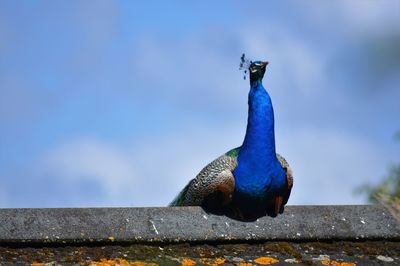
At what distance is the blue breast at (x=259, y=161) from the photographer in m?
7.28

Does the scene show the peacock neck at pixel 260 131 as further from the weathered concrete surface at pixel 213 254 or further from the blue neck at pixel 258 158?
the weathered concrete surface at pixel 213 254

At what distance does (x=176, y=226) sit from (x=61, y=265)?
83cm

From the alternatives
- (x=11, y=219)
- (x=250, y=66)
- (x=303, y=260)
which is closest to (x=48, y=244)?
(x=11, y=219)

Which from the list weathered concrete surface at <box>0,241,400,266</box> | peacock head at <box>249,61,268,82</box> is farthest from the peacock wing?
weathered concrete surface at <box>0,241,400,266</box>

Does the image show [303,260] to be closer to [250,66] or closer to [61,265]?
[61,265]

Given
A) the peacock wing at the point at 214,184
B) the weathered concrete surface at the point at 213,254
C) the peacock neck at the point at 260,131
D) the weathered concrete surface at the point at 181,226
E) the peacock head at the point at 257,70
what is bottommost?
the weathered concrete surface at the point at 213,254

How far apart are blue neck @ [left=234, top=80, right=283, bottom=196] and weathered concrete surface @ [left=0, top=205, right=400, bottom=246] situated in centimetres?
91

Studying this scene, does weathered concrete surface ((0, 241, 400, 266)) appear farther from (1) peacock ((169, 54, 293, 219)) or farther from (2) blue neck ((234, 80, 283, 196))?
(2) blue neck ((234, 80, 283, 196))

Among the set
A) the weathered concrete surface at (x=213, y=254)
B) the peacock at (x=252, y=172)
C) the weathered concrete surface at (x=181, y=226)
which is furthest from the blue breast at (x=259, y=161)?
the weathered concrete surface at (x=213, y=254)

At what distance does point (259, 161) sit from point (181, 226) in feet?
4.88

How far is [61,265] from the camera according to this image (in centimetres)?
536

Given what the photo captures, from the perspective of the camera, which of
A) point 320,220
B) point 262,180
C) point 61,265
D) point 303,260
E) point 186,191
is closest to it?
point 61,265

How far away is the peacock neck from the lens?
7.31 m

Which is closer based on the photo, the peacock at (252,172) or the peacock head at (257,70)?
the peacock at (252,172)
